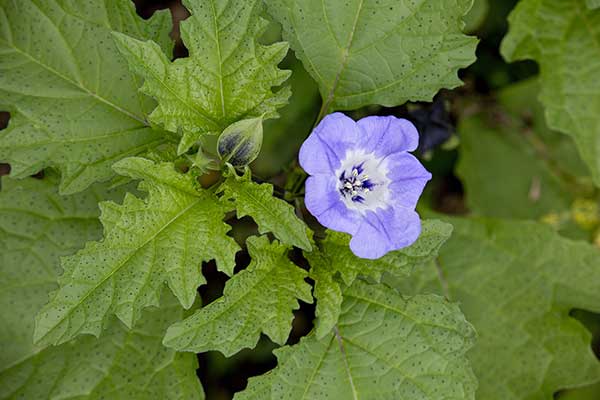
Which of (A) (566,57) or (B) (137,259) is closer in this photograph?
(B) (137,259)

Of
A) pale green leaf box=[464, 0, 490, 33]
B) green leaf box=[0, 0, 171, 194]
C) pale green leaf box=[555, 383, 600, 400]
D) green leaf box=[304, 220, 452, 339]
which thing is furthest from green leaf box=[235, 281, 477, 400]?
pale green leaf box=[464, 0, 490, 33]

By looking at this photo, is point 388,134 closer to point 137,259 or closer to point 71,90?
point 137,259

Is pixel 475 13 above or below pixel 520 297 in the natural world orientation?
above

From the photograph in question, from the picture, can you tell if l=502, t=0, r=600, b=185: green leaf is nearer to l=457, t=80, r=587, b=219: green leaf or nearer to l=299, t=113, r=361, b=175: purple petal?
l=457, t=80, r=587, b=219: green leaf

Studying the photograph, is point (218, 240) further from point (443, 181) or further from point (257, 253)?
point (443, 181)

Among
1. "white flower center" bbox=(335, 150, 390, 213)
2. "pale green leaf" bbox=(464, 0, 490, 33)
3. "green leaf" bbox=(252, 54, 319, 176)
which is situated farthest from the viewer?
"green leaf" bbox=(252, 54, 319, 176)

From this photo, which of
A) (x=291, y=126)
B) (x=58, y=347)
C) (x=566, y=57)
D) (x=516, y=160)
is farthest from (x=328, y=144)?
(x=516, y=160)

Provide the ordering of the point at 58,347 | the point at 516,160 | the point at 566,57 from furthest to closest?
1. the point at 516,160
2. the point at 566,57
3. the point at 58,347
